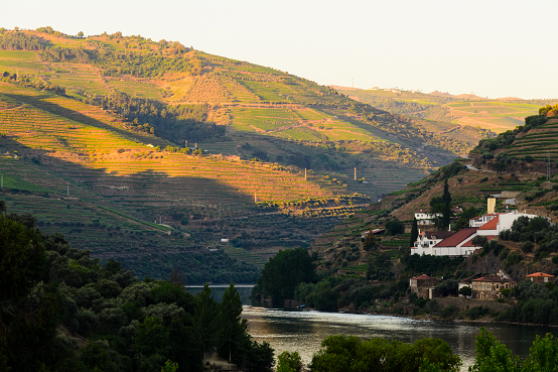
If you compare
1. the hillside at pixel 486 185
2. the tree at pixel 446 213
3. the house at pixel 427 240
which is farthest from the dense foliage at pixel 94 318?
the hillside at pixel 486 185

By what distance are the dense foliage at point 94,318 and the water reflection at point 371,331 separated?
315 inches

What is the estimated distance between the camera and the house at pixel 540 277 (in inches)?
4151

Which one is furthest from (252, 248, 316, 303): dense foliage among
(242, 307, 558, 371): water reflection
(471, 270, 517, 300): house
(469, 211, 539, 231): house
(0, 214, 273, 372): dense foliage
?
(0, 214, 273, 372): dense foliage

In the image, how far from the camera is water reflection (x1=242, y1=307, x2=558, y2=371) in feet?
269

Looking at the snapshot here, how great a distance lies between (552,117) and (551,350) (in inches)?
4954

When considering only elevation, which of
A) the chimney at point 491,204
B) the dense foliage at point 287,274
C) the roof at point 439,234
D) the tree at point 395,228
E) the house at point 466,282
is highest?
the chimney at point 491,204

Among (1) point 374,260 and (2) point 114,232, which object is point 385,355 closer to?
(1) point 374,260

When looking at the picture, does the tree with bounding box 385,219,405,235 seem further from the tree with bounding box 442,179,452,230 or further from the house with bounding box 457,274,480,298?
the house with bounding box 457,274,480,298

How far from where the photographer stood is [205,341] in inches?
2785

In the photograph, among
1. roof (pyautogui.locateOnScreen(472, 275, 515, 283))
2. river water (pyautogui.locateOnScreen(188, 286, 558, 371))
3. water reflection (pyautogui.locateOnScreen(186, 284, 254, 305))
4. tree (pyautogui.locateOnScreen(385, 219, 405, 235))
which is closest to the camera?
river water (pyautogui.locateOnScreen(188, 286, 558, 371))

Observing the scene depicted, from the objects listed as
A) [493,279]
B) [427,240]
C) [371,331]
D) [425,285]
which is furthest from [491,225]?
[371,331]

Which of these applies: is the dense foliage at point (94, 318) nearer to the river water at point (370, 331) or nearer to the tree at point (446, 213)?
the river water at point (370, 331)

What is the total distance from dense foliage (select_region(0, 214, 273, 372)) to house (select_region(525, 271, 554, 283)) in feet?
145

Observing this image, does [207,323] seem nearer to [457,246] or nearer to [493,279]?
[493,279]
